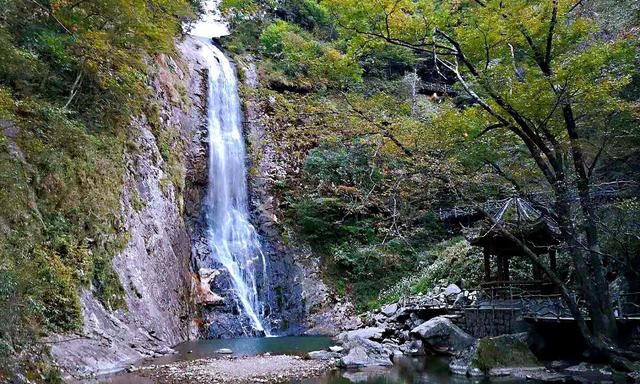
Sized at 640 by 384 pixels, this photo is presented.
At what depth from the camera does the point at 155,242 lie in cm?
1504

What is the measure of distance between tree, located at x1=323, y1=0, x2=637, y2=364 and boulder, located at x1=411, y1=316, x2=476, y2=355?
3478mm

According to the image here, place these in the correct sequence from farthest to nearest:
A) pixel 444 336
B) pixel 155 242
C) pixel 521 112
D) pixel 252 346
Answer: pixel 155 242 < pixel 252 346 < pixel 444 336 < pixel 521 112

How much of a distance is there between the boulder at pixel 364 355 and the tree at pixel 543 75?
431 centimetres

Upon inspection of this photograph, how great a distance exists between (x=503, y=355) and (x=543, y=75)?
5.92m

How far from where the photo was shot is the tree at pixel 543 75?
944 cm

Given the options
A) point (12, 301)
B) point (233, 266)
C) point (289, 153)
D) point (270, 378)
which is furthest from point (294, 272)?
point (12, 301)

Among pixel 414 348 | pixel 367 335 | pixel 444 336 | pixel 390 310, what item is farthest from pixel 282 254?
pixel 444 336

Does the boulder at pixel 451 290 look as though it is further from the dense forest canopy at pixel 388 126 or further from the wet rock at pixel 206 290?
the wet rock at pixel 206 290

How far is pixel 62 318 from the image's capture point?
31.2 ft

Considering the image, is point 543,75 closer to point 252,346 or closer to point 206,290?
point 252,346

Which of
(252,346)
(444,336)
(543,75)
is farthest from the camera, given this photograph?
(252,346)

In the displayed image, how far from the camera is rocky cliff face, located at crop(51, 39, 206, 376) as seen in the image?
33.3 feet

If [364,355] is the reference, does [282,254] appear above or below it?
above

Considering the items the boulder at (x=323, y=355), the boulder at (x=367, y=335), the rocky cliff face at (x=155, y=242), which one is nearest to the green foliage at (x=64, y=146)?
the rocky cliff face at (x=155, y=242)
